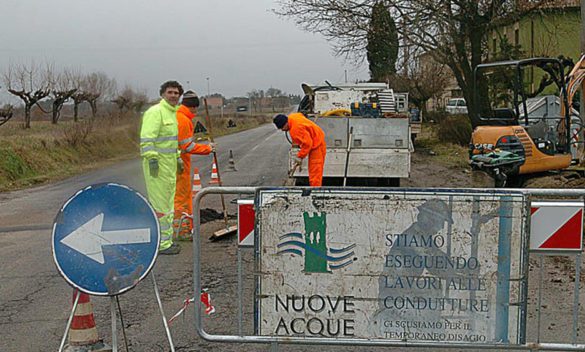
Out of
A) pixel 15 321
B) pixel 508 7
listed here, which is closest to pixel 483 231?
pixel 15 321

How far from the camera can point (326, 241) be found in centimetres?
458

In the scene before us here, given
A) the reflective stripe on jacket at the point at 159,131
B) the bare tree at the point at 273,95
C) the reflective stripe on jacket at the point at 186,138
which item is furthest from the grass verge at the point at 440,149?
the bare tree at the point at 273,95

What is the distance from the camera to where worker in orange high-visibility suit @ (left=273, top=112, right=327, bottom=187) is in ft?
33.6

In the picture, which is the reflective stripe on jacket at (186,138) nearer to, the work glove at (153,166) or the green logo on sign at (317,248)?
the work glove at (153,166)

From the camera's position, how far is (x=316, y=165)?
34.1ft

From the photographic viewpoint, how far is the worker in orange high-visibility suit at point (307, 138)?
10.2 metres

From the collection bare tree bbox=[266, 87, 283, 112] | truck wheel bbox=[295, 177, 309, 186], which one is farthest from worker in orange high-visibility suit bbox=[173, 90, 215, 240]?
bare tree bbox=[266, 87, 283, 112]

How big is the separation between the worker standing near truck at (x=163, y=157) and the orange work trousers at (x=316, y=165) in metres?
2.20

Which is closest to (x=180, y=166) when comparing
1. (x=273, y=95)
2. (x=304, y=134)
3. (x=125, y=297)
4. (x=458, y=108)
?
(x=304, y=134)

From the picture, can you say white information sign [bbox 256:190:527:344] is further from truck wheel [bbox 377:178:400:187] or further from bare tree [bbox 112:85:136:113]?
bare tree [bbox 112:85:136:113]

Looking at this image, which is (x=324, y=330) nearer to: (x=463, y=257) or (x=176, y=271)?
(x=463, y=257)

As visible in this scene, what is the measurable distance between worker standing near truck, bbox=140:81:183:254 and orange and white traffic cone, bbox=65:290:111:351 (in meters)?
3.76

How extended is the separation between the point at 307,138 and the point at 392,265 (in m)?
5.82

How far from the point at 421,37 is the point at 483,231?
21.0 m
